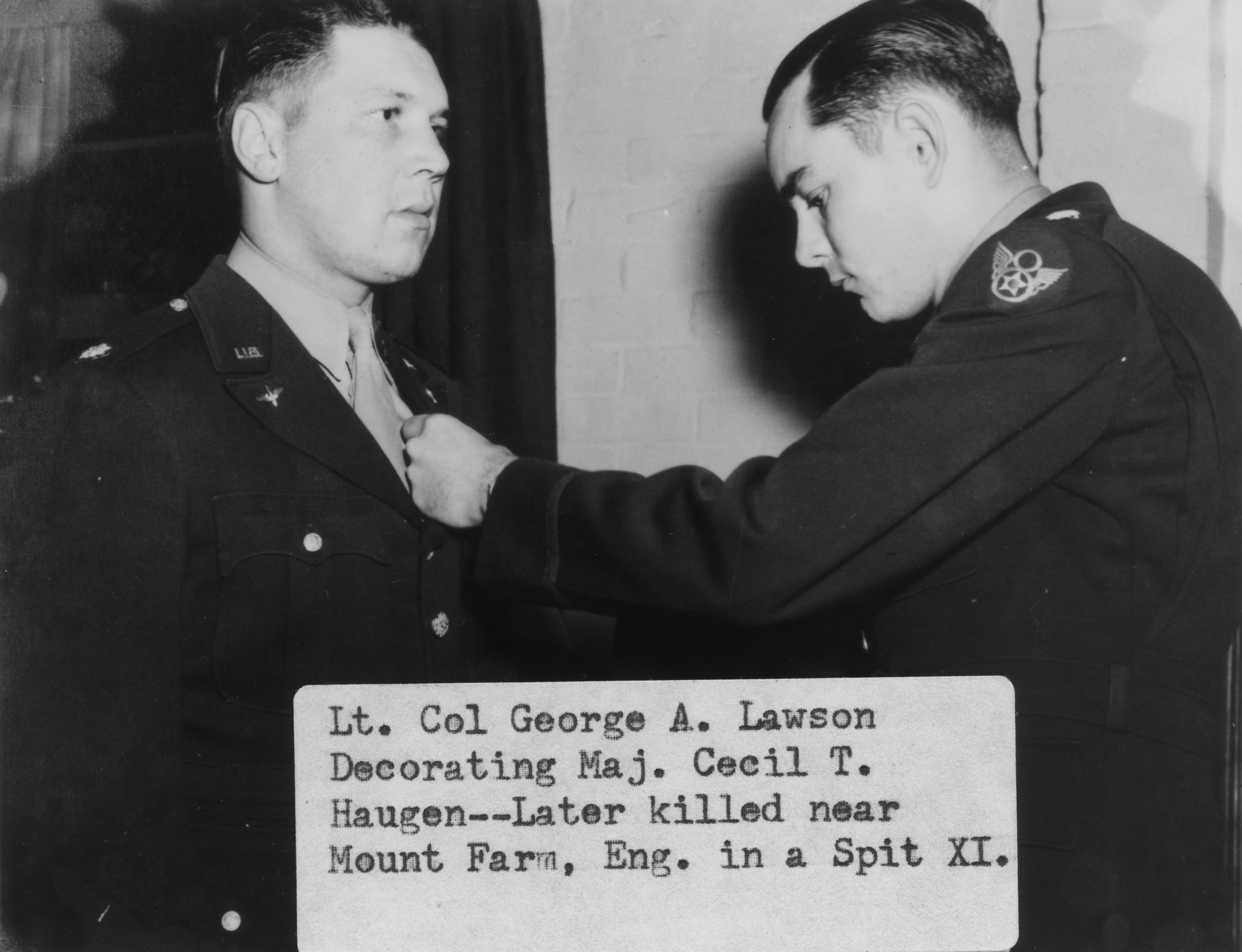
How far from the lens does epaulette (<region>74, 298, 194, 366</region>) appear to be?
107 cm

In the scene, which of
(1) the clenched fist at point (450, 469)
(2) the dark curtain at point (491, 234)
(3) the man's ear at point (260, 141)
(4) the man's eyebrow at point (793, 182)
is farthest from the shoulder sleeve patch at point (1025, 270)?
(3) the man's ear at point (260, 141)

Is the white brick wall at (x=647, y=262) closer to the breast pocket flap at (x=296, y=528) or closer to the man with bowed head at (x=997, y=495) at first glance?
the man with bowed head at (x=997, y=495)

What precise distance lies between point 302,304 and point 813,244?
0.60m

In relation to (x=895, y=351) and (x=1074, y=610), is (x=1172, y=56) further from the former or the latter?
(x=1074, y=610)

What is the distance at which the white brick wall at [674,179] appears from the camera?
1.29 m

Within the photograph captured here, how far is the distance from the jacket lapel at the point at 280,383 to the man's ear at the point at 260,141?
0.11 meters

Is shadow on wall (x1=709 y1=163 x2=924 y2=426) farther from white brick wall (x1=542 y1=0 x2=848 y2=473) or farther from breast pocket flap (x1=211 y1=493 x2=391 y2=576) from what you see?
breast pocket flap (x1=211 y1=493 x2=391 y2=576)

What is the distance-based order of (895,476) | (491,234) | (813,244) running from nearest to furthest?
(895,476), (813,244), (491,234)

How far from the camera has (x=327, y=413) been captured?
3.67 ft

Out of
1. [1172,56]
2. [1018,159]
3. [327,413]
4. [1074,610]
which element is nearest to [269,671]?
[327,413]

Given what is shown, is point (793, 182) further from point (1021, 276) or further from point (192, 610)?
point (192, 610)

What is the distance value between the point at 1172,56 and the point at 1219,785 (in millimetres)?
865

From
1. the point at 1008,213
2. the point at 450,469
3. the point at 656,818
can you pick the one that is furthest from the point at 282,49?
the point at 656,818

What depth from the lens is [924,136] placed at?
3.69ft
